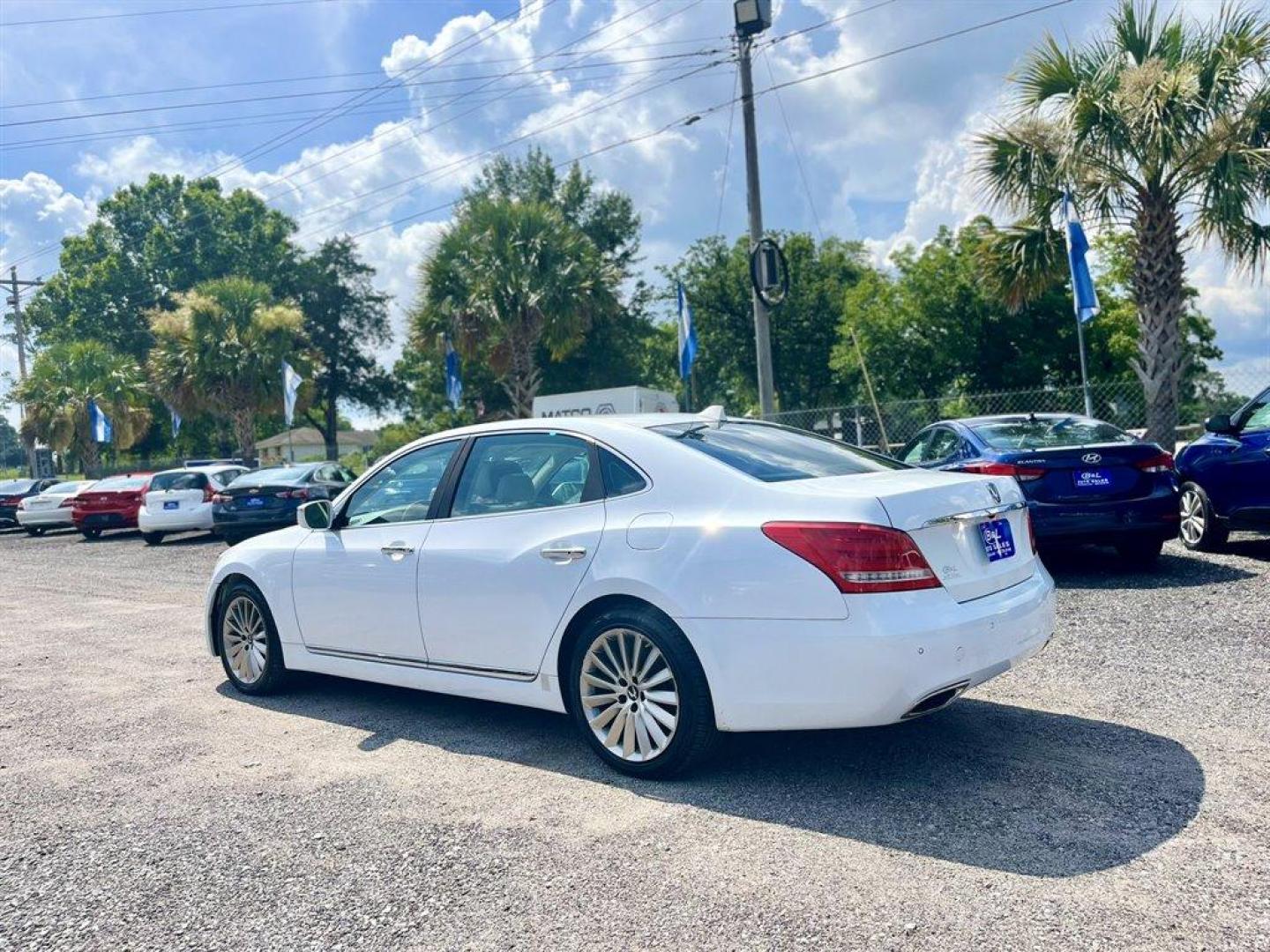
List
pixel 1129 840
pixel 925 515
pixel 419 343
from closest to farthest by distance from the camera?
pixel 1129 840 < pixel 925 515 < pixel 419 343

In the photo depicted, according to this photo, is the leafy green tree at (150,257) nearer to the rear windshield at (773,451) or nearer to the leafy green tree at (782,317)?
the leafy green tree at (782,317)

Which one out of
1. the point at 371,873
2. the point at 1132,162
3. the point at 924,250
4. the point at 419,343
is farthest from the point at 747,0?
the point at 924,250

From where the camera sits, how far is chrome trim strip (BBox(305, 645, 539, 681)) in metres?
4.60

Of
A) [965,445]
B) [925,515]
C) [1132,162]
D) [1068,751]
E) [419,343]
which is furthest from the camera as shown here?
[419,343]

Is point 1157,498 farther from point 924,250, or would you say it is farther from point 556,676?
point 924,250

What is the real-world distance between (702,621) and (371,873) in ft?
4.82

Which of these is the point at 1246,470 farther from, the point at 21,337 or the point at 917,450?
the point at 21,337

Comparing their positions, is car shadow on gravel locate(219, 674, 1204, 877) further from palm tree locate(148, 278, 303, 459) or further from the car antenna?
palm tree locate(148, 278, 303, 459)

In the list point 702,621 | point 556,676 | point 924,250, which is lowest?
point 556,676

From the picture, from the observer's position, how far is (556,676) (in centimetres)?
443

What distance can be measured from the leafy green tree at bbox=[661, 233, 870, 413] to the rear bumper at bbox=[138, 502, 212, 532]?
28.4 metres

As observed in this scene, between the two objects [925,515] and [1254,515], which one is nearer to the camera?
[925,515]

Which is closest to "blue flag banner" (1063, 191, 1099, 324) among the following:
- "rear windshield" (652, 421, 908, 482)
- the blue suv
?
the blue suv

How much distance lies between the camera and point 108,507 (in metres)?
21.4
